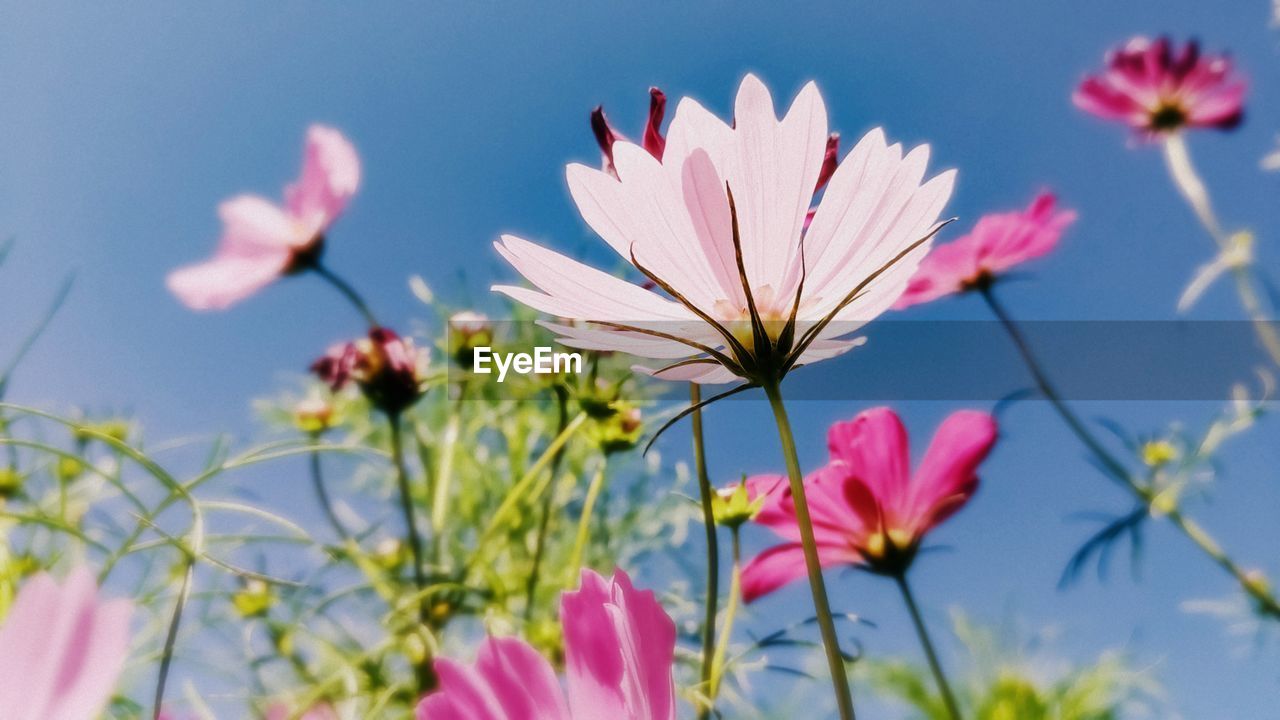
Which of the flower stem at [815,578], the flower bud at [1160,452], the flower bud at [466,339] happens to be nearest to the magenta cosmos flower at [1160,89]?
the flower bud at [1160,452]

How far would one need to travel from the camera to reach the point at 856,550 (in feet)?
0.73

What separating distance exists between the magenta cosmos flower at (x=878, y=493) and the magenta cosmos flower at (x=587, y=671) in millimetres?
96

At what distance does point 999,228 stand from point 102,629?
0.38 m

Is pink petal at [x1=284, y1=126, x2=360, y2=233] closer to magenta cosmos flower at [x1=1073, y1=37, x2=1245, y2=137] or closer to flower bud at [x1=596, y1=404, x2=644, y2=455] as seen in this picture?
flower bud at [x1=596, y1=404, x2=644, y2=455]

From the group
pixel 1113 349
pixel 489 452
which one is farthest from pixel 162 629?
pixel 1113 349

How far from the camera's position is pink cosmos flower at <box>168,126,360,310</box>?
14.1 inches

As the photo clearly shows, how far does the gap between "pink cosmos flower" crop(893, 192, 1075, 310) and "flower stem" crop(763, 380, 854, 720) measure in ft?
0.76

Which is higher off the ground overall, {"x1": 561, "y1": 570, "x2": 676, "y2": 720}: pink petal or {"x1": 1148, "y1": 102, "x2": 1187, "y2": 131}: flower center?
{"x1": 1148, "y1": 102, "x2": 1187, "y2": 131}: flower center

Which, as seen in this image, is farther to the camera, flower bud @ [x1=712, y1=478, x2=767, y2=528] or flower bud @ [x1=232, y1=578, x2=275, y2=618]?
flower bud @ [x1=232, y1=578, x2=275, y2=618]

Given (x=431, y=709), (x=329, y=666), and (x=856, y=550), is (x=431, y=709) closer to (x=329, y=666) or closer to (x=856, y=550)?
(x=856, y=550)

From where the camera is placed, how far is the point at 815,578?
0.10 meters

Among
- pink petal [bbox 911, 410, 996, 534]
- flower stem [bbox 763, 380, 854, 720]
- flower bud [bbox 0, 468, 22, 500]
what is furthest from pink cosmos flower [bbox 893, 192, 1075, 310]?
flower bud [bbox 0, 468, 22, 500]

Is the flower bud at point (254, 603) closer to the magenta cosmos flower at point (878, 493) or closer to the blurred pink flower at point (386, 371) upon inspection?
the blurred pink flower at point (386, 371)

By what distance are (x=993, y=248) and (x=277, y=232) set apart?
1.12 ft
